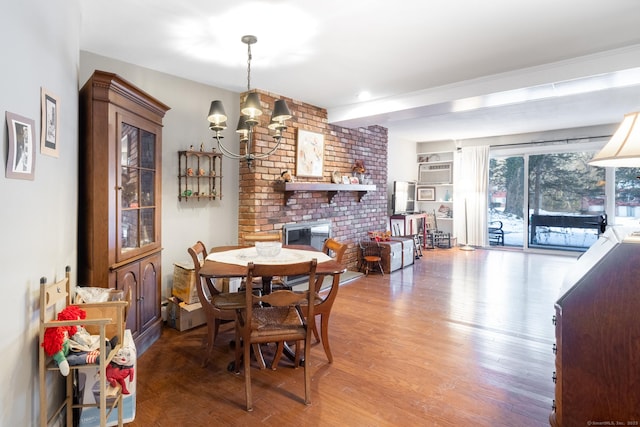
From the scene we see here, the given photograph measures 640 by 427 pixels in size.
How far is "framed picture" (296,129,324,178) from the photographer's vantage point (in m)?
4.62

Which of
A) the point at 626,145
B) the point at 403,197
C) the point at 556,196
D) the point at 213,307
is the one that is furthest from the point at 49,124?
the point at 556,196

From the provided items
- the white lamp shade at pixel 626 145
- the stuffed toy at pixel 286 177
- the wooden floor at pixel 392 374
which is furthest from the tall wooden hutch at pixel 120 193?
the white lamp shade at pixel 626 145

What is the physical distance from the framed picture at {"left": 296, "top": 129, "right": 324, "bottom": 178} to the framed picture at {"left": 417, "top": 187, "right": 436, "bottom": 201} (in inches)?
172

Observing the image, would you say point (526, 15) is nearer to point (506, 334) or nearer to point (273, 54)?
point (273, 54)

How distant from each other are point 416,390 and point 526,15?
262 centimetres

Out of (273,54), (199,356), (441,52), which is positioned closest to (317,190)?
(273,54)

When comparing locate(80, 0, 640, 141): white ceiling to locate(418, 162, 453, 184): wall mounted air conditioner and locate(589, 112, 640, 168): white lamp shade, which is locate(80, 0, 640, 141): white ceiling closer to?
locate(589, 112, 640, 168): white lamp shade

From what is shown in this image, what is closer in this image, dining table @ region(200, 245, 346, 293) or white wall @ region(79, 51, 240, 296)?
dining table @ region(200, 245, 346, 293)

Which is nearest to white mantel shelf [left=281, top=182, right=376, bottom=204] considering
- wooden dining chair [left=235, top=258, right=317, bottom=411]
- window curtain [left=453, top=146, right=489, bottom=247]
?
wooden dining chair [left=235, top=258, right=317, bottom=411]

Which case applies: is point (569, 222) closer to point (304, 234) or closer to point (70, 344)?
point (304, 234)

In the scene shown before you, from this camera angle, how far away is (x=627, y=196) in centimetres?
625

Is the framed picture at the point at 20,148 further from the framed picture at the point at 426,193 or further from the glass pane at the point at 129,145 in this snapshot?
the framed picture at the point at 426,193

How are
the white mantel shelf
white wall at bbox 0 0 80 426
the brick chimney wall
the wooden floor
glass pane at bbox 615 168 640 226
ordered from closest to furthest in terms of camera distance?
1. white wall at bbox 0 0 80 426
2. the wooden floor
3. the brick chimney wall
4. the white mantel shelf
5. glass pane at bbox 615 168 640 226

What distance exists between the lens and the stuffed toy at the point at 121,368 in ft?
5.67
